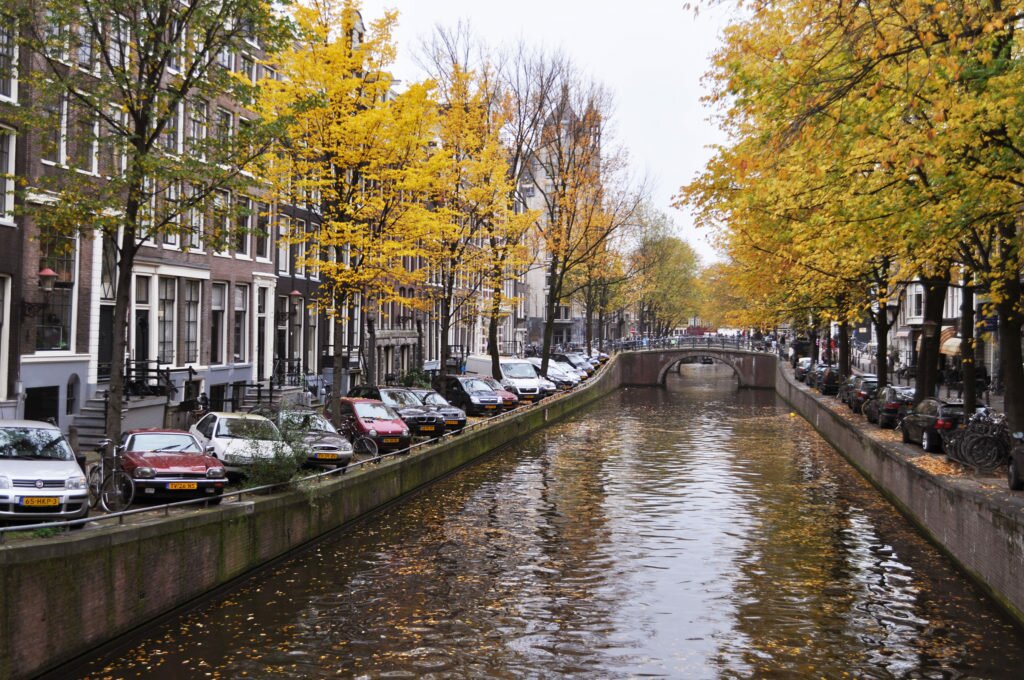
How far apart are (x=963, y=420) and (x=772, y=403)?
144 ft

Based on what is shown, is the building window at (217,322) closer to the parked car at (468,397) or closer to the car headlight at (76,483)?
the parked car at (468,397)

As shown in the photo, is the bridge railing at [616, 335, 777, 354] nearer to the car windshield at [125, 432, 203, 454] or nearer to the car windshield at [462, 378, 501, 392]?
the car windshield at [462, 378, 501, 392]

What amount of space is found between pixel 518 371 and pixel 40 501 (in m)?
40.8

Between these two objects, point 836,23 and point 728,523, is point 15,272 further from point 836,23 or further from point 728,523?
point 836,23

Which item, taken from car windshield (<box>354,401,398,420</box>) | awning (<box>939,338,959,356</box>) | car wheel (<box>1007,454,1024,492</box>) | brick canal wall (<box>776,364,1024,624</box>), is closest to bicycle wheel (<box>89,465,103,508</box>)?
car windshield (<box>354,401,398,420</box>)

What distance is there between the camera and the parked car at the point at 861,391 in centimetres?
4162

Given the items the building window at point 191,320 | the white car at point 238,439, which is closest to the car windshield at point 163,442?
the white car at point 238,439

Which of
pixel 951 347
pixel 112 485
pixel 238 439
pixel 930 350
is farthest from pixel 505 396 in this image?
pixel 112 485

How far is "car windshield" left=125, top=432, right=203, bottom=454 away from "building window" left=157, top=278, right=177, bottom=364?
50.8 feet

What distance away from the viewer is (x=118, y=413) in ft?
58.4

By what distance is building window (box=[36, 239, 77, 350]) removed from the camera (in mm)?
28109

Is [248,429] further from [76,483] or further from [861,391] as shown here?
[861,391]

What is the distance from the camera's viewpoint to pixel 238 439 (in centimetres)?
2236

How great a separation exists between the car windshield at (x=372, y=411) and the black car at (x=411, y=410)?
1.38m
